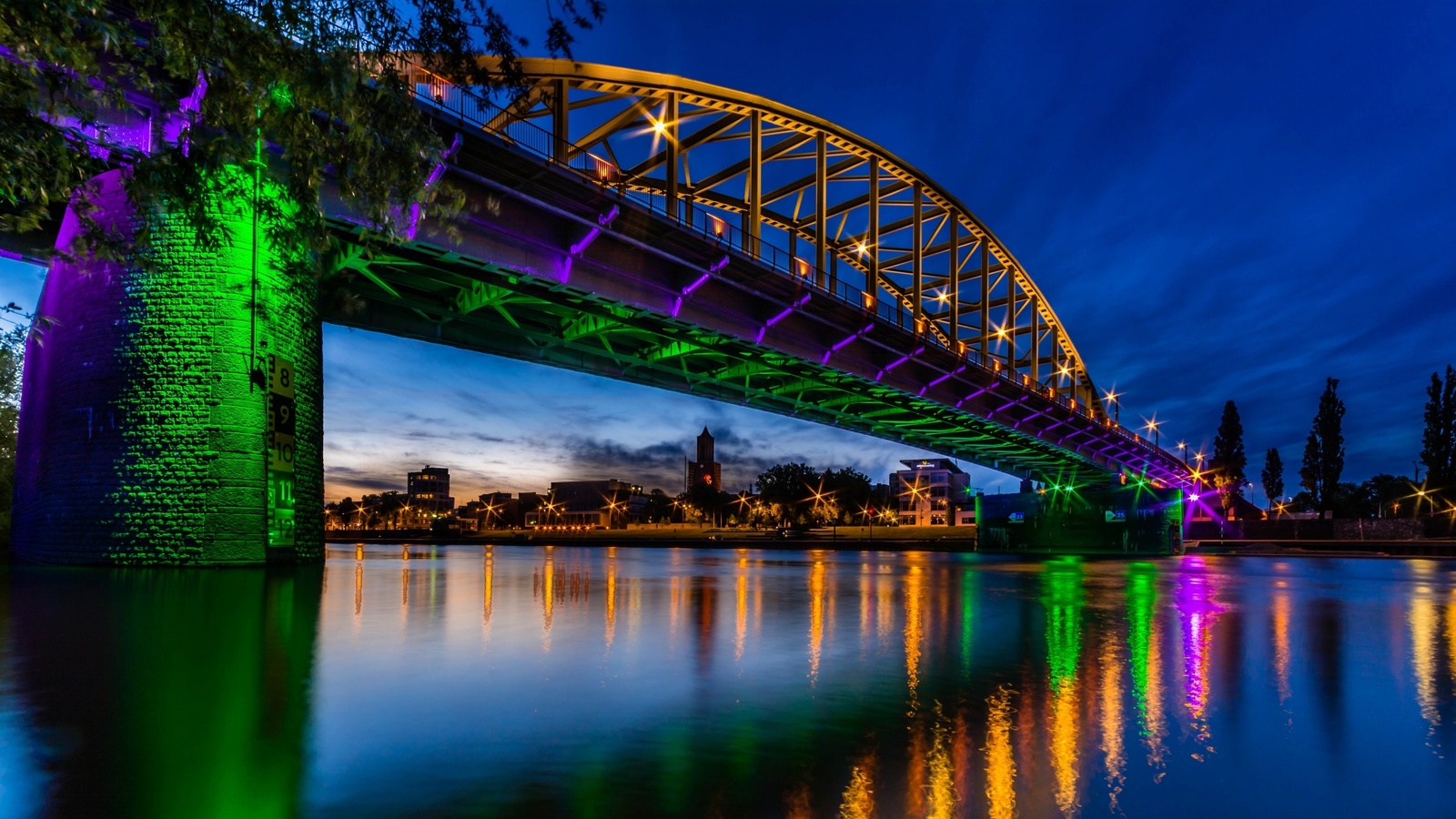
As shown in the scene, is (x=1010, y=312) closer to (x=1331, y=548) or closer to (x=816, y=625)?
(x=1331, y=548)

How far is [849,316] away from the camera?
39.0 m

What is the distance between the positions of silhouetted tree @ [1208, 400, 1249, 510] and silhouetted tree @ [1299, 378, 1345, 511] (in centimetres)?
2282

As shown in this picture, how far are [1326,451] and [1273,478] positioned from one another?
116 ft

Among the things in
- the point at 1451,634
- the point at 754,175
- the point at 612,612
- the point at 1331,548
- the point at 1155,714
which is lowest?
the point at 1331,548

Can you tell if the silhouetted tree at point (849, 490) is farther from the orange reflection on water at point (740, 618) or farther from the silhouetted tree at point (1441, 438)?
the orange reflection on water at point (740, 618)

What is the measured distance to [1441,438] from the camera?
94.6 meters

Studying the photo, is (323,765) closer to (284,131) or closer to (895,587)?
(284,131)

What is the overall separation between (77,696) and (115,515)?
1732cm

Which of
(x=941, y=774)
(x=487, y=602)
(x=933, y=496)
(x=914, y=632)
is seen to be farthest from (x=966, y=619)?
(x=933, y=496)

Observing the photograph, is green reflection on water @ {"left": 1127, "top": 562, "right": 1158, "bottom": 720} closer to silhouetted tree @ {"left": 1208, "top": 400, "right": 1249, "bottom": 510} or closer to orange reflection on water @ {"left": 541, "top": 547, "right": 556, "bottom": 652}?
orange reflection on water @ {"left": 541, "top": 547, "right": 556, "bottom": 652}

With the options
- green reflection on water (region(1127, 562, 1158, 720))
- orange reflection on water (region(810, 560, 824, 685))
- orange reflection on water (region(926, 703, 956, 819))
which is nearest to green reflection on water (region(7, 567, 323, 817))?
orange reflection on water (region(926, 703, 956, 819))

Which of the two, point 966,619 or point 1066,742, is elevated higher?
point 1066,742

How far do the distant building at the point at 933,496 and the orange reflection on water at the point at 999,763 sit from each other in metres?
157

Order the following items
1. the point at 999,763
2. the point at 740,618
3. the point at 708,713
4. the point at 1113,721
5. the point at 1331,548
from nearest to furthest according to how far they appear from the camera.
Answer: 1. the point at 999,763
2. the point at 1113,721
3. the point at 708,713
4. the point at 740,618
5. the point at 1331,548
